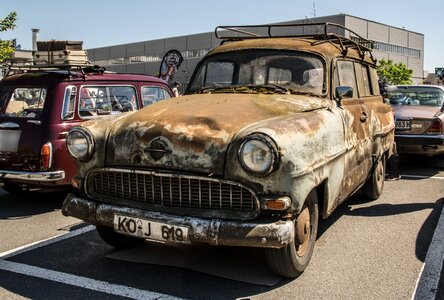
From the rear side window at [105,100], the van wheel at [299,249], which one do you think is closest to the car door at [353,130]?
the van wheel at [299,249]

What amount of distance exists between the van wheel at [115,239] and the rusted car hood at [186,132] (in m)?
0.83

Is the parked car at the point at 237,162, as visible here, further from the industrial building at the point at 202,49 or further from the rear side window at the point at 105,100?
the industrial building at the point at 202,49

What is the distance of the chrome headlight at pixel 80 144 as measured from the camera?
3.94m

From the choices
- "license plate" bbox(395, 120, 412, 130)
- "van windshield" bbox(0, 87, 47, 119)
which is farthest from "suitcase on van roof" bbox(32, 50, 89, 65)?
"license plate" bbox(395, 120, 412, 130)

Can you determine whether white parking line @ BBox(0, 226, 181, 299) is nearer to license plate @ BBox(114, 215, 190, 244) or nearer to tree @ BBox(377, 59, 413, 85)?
license plate @ BBox(114, 215, 190, 244)

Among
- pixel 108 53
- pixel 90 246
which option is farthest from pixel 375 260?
pixel 108 53

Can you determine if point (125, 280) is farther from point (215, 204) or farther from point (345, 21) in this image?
point (345, 21)

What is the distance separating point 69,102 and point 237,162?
11.8ft

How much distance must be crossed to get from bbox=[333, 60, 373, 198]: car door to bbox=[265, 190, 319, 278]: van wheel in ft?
2.72

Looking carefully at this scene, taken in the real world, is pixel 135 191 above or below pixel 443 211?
above

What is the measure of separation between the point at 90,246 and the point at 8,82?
3229 millimetres

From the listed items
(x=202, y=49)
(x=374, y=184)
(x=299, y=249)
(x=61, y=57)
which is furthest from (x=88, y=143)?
(x=202, y=49)

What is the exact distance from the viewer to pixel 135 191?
3.75 metres

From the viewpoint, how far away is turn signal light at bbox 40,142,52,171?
19.1ft
